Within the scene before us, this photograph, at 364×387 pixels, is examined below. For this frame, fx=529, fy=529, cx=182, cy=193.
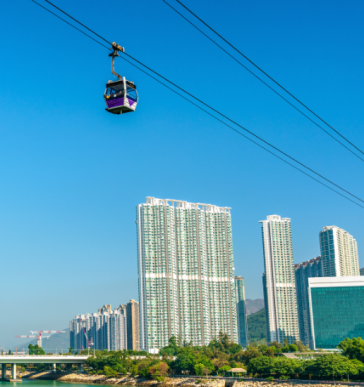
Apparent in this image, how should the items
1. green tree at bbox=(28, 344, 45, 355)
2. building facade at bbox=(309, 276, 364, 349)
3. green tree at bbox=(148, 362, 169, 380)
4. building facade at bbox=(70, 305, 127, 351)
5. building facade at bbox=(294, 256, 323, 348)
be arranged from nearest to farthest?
green tree at bbox=(148, 362, 169, 380) → building facade at bbox=(309, 276, 364, 349) → green tree at bbox=(28, 344, 45, 355) → building facade at bbox=(294, 256, 323, 348) → building facade at bbox=(70, 305, 127, 351)

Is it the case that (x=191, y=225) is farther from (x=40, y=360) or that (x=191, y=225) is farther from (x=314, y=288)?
(x=40, y=360)

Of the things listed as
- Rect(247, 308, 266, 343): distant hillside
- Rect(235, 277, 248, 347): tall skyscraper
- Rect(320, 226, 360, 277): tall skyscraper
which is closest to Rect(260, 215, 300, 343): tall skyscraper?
Rect(320, 226, 360, 277): tall skyscraper

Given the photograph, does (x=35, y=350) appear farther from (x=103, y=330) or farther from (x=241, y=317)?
(x=241, y=317)

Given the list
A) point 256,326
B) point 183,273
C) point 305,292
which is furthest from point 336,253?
point 256,326

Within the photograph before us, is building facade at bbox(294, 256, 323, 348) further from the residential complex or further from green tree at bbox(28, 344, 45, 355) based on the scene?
green tree at bbox(28, 344, 45, 355)

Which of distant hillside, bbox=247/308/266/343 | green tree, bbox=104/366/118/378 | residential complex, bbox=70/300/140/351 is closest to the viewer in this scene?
green tree, bbox=104/366/118/378

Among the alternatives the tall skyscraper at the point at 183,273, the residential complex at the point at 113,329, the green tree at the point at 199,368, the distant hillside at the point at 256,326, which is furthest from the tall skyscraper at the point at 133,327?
the distant hillside at the point at 256,326

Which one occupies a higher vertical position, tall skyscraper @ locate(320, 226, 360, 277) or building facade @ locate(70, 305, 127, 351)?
tall skyscraper @ locate(320, 226, 360, 277)

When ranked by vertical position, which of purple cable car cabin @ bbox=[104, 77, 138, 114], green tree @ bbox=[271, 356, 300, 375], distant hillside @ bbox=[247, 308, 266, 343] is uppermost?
purple cable car cabin @ bbox=[104, 77, 138, 114]

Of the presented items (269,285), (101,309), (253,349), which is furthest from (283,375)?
(101,309)

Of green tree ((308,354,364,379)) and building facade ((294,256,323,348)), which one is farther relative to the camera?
building facade ((294,256,323,348))
